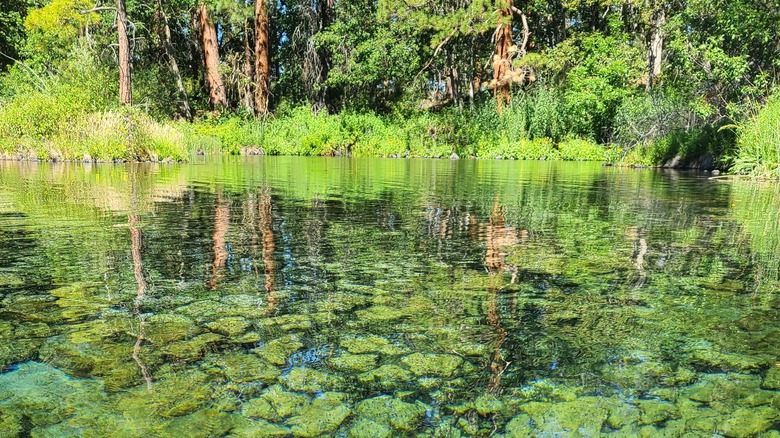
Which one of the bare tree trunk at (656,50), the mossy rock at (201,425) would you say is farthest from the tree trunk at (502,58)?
the mossy rock at (201,425)

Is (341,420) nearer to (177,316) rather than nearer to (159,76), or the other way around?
(177,316)

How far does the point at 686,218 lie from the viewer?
573 cm

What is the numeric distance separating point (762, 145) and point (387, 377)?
38.1 feet

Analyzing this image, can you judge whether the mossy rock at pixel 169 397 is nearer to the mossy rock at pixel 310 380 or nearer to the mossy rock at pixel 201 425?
the mossy rock at pixel 201 425

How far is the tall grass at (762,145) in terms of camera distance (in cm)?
1035

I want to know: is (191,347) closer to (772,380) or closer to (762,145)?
(772,380)

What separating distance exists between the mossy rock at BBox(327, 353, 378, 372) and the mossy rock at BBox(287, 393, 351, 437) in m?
0.20

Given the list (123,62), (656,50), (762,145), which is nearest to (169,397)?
(762,145)

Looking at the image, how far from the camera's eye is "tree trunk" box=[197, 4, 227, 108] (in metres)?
27.3

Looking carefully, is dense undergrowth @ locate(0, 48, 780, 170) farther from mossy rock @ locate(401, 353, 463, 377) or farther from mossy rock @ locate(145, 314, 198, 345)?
mossy rock @ locate(145, 314, 198, 345)

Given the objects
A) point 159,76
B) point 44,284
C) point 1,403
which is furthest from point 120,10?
point 1,403

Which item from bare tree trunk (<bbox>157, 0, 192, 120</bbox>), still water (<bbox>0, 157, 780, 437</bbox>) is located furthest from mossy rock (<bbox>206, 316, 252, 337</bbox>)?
bare tree trunk (<bbox>157, 0, 192, 120</bbox>)

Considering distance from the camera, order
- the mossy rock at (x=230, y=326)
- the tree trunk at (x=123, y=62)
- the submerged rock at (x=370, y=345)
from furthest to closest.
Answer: the tree trunk at (x=123, y=62)
the mossy rock at (x=230, y=326)
the submerged rock at (x=370, y=345)

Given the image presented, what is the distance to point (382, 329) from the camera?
2.37 meters
